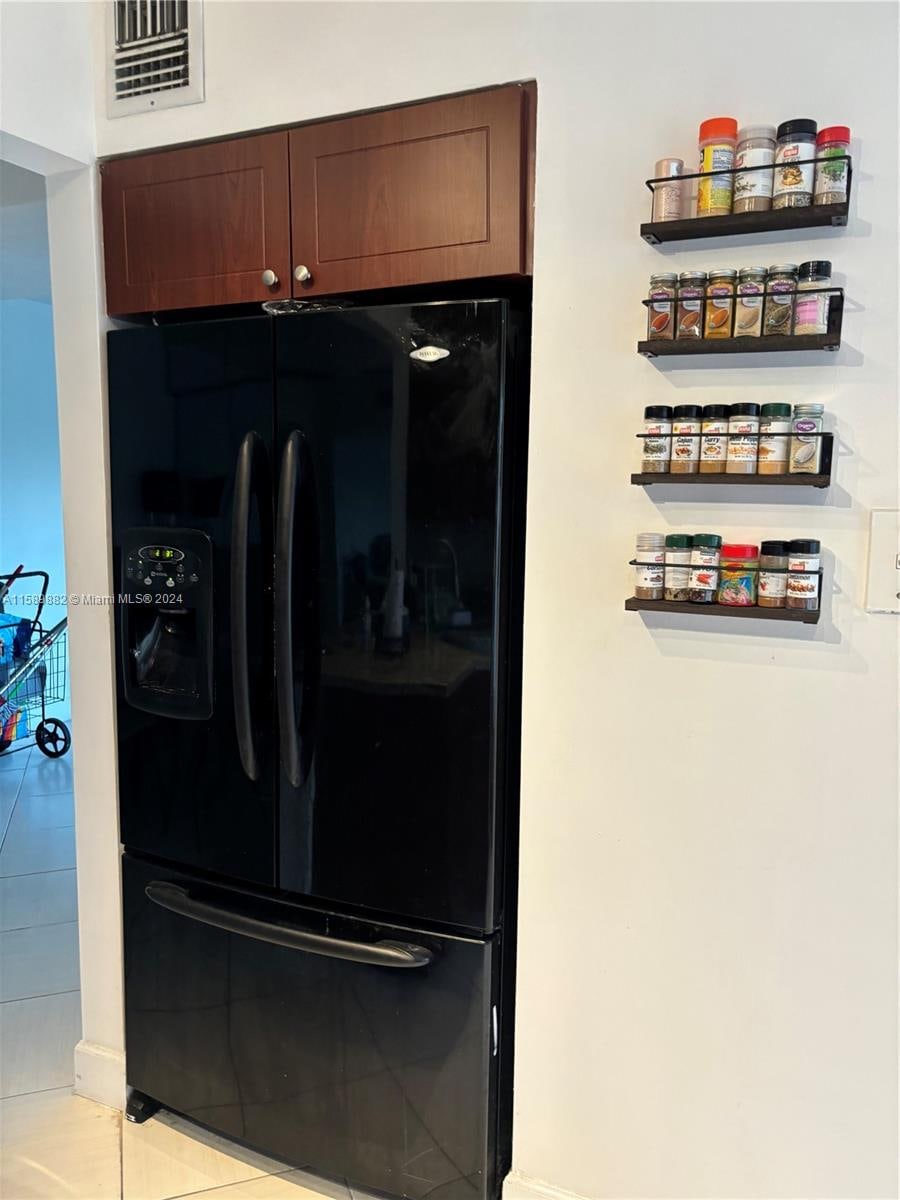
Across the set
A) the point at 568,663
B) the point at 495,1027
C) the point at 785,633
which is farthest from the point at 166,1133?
the point at 785,633

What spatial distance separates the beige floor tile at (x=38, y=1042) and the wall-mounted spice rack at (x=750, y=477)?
204cm

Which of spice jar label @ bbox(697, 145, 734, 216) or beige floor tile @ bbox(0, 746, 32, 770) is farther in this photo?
beige floor tile @ bbox(0, 746, 32, 770)

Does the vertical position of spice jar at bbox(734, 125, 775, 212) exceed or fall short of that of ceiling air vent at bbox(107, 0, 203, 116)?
it falls short

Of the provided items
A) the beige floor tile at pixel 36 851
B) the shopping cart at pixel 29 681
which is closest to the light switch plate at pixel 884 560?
the beige floor tile at pixel 36 851

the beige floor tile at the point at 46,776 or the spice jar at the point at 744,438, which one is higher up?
the spice jar at the point at 744,438

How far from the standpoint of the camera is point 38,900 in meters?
3.17

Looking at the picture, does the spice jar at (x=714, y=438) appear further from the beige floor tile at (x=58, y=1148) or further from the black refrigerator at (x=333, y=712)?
the beige floor tile at (x=58, y=1148)

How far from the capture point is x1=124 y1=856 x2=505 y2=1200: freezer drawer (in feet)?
5.50

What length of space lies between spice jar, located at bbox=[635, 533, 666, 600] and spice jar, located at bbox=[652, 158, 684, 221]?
1.63ft

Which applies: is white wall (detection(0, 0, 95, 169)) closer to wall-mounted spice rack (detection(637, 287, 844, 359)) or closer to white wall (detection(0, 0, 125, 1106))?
white wall (detection(0, 0, 125, 1106))

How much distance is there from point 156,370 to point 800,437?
1.23 metres

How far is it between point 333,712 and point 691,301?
95cm

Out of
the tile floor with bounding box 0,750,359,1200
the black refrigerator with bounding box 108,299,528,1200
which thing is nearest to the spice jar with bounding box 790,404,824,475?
the black refrigerator with bounding box 108,299,528,1200

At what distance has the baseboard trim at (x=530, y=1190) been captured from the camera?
1693 mm
